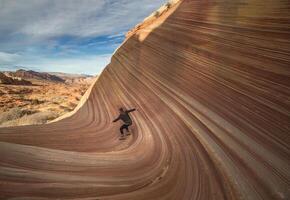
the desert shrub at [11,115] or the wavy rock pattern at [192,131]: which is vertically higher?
the desert shrub at [11,115]

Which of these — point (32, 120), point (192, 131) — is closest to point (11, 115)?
point (32, 120)

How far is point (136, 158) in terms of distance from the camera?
5.70 metres

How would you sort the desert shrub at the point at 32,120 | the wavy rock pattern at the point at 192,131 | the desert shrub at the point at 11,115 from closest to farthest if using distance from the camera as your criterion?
the wavy rock pattern at the point at 192,131 → the desert shrub at the point at 32,120 → the desert shrub at the point at 11,115

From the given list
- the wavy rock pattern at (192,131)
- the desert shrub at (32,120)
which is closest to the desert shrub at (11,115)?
the desert shrub at (32,120)

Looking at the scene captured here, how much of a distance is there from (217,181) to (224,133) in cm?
151

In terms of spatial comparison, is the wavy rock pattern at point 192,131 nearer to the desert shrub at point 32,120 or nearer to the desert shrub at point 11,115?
the desert shrub at point 32,120

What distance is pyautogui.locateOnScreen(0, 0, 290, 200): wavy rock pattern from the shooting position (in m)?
4.12

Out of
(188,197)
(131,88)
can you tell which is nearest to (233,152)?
(188,197)

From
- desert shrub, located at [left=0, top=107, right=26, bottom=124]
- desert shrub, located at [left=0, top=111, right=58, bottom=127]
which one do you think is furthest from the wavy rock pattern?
desert shrub, located at [left=0, top=107, right=26, bottom=124]

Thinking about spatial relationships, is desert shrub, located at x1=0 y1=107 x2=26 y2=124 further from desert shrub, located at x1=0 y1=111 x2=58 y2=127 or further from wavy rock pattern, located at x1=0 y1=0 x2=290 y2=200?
wavy rock pattern, located at x1=0 y1=0 x2=290 y2=200

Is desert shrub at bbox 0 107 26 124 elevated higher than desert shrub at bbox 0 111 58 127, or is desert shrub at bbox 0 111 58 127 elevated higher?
desert shrub at bbox 0 107 26 124

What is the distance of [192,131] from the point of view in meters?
6.16

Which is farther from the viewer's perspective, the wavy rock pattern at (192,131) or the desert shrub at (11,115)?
the desert shrub at (11,115)

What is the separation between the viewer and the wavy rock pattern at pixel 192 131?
4.12 metres
